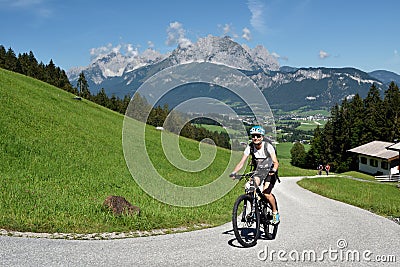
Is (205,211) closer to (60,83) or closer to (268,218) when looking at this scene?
(268,218)

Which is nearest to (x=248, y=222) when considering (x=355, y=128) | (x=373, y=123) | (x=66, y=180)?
(x=66, y=180)

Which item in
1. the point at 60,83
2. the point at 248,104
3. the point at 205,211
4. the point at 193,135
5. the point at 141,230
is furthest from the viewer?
the point at 60,83

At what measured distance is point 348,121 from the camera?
8856 centimetres

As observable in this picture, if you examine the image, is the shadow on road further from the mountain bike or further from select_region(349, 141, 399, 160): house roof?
select_region(349, 141, 399, 160): house roof

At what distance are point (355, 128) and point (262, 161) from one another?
266 ft

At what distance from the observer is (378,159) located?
62719 millimetres

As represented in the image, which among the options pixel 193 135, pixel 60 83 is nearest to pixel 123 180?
pixel 193 135

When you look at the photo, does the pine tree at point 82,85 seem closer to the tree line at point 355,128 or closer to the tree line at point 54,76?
the tree line at point 54,76

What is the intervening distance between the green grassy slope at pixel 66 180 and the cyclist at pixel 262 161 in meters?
3.24

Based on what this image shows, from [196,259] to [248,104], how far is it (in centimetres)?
491

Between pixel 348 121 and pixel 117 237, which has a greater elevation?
pixel 348 121

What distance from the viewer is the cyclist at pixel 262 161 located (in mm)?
8859

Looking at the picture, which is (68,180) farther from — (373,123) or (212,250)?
(373,123)

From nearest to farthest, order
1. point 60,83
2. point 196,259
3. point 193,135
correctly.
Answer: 1. point 196,259
2. point 193,135
3. point 60,83
